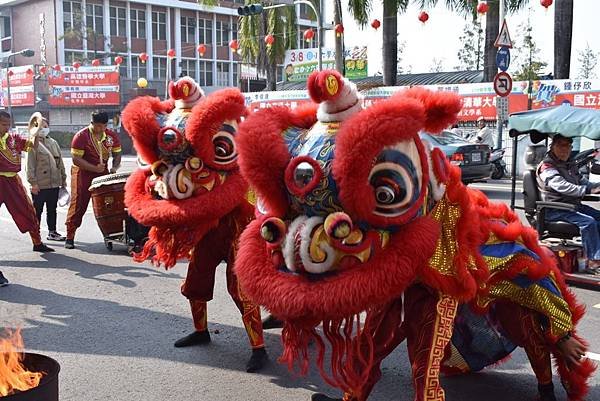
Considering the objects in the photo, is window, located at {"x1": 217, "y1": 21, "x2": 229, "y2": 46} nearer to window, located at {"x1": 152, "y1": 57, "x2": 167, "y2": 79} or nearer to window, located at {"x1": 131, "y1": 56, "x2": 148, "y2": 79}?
window, located at {"x1": 152, "y1": 57, "x2": 167, "y2": 79}

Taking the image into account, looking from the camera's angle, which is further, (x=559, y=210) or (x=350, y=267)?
(x=559, y=210)

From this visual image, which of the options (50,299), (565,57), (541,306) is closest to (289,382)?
(541,306)

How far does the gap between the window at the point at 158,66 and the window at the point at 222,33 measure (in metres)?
5.04

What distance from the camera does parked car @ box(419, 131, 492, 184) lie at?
43.9 feet

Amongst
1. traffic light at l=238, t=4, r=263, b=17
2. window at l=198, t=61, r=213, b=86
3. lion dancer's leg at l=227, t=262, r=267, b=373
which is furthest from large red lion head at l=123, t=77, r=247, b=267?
window at l=198, t=61, r=213, b=86

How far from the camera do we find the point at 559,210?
6.26 metres

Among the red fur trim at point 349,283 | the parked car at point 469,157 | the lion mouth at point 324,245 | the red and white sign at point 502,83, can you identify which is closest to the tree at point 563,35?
the red and white sign at point 502,83

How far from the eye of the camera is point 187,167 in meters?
4.04

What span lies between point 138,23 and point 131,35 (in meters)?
1.38

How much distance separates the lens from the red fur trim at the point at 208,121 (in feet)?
13.2

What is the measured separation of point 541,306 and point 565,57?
15149mm

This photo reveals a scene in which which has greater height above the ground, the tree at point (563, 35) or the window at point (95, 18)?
the window at point (95, 18)

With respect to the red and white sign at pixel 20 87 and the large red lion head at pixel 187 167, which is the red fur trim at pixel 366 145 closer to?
the large red lion head at pixel 187 167

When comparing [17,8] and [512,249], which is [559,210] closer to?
[512,249]
